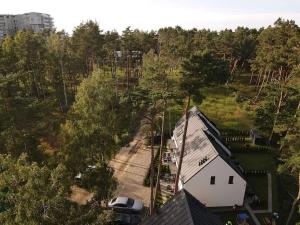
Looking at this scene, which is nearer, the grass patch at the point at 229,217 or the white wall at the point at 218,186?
the grass patch at the point at 229,217

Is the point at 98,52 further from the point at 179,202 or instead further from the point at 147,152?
the point at 179,202

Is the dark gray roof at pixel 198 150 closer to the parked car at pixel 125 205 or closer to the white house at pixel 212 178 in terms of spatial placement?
the white house at pixel 212 178

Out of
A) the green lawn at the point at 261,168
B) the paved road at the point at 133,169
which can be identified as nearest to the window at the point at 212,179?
the green lawn at the point at 261,168

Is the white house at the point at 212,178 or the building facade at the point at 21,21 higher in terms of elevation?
the building facade at the point at 21,21

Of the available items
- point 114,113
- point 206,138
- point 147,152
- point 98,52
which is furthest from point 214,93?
point 114,113

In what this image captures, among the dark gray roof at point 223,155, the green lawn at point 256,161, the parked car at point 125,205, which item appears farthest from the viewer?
the green lawn at point 256,161

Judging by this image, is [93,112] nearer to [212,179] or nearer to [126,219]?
[126,219]

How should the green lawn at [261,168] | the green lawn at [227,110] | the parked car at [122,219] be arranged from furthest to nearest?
the green lawn at [227,110] < the green lawn at [261,168] < the parked car at [122,219]
